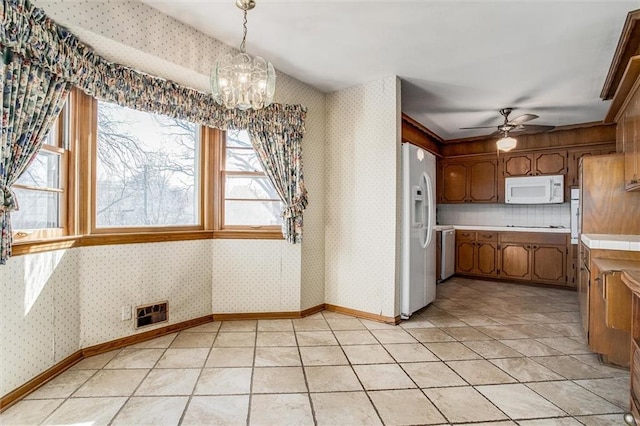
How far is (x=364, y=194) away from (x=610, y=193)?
2.17 m

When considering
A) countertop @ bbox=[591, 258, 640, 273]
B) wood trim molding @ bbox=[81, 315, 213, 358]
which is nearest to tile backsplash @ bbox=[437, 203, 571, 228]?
countertop @ bbox=[591, 258, 640, 273]

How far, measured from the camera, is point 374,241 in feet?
11.7

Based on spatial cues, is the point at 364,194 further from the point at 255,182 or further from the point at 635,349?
the point at 635,349

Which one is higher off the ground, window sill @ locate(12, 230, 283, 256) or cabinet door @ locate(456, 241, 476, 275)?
window sill @ locate(12, 230, 283, 256)

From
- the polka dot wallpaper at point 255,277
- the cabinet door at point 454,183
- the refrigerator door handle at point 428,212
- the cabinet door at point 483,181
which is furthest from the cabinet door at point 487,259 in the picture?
the polka dot wallpaper at point 255,277

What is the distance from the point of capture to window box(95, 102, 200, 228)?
269cm

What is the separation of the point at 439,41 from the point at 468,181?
3.87 m

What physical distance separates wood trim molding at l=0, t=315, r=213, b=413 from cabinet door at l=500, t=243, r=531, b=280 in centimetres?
473

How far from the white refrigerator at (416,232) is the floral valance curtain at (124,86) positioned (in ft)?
3.73

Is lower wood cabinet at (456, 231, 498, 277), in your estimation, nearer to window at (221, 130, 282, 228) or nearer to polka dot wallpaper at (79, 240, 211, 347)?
window at (221, 130, 282, 228)

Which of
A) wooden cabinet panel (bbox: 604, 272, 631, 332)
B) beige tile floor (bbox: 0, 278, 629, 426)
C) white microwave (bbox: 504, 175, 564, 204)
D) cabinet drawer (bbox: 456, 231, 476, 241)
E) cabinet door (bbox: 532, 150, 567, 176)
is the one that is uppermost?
cabinet door (bbox: 532, 150, 567, 176)

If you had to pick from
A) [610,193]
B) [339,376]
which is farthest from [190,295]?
[610,193]

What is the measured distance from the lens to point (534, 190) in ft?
17.6

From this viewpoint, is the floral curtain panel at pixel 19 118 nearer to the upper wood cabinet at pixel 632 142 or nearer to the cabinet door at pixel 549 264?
the upper wood cabinet at pixel 632 142
